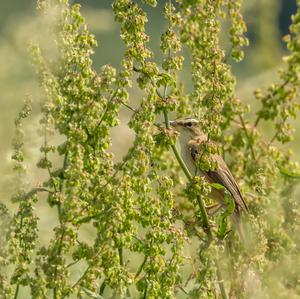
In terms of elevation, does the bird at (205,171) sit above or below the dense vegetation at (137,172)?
above

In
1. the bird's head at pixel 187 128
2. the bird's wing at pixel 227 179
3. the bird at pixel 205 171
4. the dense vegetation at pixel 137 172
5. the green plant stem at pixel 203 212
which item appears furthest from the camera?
the bird's head at pixel 187 128

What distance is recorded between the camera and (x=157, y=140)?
2.96m

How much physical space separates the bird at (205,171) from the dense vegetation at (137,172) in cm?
73

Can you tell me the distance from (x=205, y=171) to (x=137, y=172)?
5.42 feet

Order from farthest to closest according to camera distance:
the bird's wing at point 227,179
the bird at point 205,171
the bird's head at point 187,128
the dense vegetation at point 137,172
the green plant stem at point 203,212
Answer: the bird's head at point 187,128 → the bird at point 205,171 → the bird's wing at point 227,179 → the green plant stem at point 203,212 → the dense vegetation at point 137,172

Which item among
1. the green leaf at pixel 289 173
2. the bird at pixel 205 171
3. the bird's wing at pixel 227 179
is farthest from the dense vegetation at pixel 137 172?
the bird at pixel 205 171

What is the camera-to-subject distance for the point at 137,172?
263 centimetres

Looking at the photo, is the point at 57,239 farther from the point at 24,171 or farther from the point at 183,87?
the point at 183,87

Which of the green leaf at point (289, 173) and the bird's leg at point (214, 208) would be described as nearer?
the green leaf at point (289, 173)

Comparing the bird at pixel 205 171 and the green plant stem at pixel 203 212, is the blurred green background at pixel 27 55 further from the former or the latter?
the bird at pixel 205 171

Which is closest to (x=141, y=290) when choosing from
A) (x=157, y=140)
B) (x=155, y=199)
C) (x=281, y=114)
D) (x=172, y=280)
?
(x=172, y=280)

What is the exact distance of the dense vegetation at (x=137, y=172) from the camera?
260cm

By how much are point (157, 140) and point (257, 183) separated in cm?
38

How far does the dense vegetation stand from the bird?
0.73 metres
